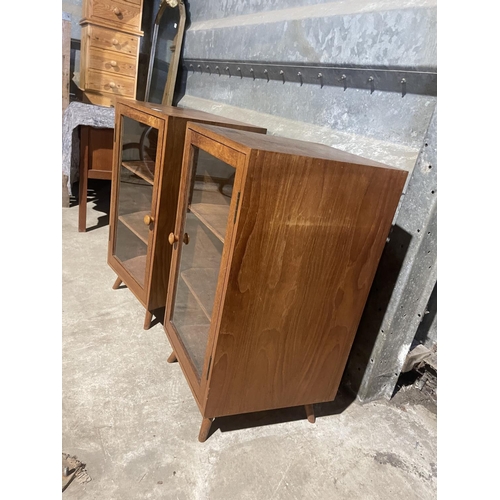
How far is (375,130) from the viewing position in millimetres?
1644

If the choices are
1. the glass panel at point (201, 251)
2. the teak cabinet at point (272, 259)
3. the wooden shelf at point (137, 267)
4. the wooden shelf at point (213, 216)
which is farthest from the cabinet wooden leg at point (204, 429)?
the wooden shelf at point (137, 267)

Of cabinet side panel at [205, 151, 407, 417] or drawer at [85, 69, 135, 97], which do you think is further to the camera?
drawer at [85, 69, 135, 97]

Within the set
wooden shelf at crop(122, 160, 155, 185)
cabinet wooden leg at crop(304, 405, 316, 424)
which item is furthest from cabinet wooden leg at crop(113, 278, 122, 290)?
cabinet wooden leg at crop(304, 405, 316, 424)

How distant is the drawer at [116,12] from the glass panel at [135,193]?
151cm

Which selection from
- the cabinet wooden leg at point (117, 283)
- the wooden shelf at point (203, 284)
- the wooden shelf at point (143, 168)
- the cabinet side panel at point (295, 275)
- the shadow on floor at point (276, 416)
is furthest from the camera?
the cabinet wooden leg at point (117, 283)

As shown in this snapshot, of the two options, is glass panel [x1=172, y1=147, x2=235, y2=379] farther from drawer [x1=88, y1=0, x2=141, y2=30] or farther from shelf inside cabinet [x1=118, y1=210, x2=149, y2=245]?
drawer [x1=88, y1=0, x2=141, y2=30]

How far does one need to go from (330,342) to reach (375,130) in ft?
2.94

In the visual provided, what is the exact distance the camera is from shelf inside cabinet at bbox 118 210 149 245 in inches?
81.6

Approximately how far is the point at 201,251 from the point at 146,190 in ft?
2.04

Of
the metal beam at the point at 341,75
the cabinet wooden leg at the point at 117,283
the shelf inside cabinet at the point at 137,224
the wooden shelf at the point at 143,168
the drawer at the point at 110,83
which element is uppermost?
the metal beam at the point at 341,75

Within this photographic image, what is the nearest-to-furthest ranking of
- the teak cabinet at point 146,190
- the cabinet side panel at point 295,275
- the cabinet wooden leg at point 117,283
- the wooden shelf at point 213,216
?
the cabinet side panel at point 295,275 < the wooden shelf at point 213,216 < the teak cabinet at point 146,190 < the cabinet wooden leg at point 117,283

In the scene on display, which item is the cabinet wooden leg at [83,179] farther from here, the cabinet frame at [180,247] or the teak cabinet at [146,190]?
the cabinet frame at [180,247]

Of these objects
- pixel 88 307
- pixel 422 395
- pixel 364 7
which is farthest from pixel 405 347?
pixel 88 307

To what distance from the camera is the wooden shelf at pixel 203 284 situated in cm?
→ 140
